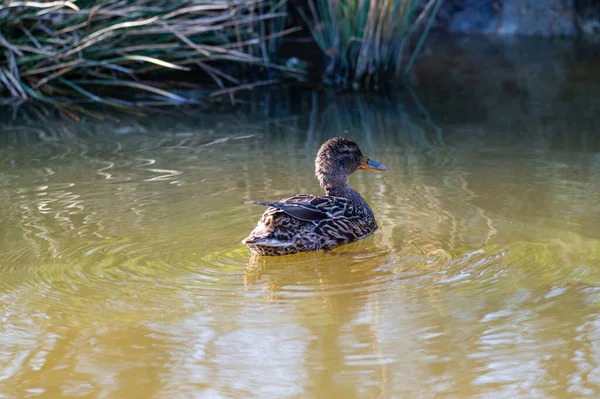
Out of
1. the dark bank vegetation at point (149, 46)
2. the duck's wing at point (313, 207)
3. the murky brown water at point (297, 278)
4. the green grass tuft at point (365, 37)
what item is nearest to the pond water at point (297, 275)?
the murky brown water at point (297, 278)

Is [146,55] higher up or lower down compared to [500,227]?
higher up

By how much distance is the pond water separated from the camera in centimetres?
369

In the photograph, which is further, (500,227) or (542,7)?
(542,7)

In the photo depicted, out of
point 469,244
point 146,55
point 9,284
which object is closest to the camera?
point 9,284

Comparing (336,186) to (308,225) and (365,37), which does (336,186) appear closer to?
(308,225)

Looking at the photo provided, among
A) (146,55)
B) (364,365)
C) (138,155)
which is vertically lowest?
(364,365)

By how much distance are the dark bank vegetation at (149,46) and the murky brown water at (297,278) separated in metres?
2.27

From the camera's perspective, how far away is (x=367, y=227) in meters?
5.69

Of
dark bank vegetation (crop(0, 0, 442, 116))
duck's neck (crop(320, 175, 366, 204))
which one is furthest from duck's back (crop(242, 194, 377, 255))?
dark bank vegetation (crop(0, 0, 442, 116))

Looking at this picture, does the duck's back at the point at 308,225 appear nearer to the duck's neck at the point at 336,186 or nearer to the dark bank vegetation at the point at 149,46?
the duck's neck at the point at 336,186

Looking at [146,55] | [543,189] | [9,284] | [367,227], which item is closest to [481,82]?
[146,55]

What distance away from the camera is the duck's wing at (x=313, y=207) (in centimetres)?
531

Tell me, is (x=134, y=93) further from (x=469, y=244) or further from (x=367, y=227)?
(x=469, y=244)

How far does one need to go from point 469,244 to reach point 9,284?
100 inches
